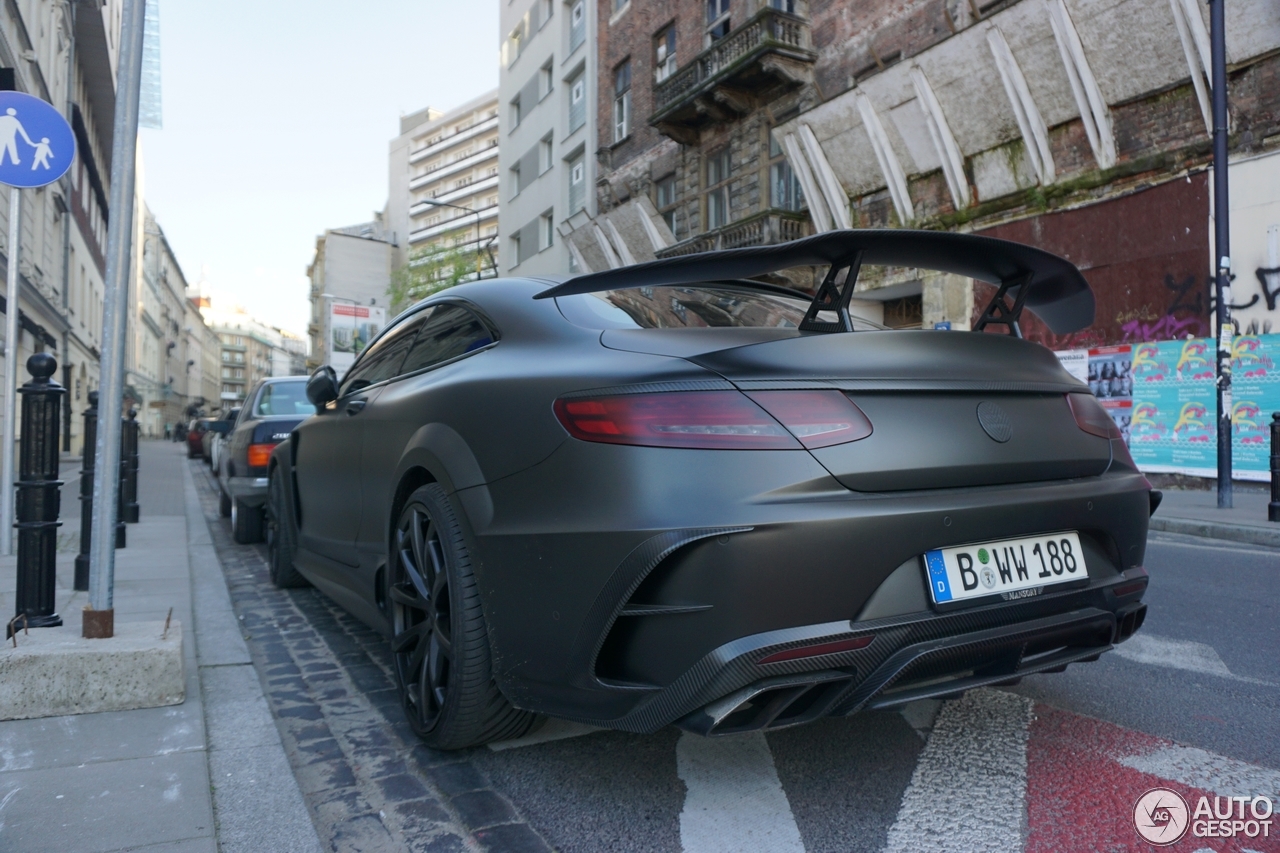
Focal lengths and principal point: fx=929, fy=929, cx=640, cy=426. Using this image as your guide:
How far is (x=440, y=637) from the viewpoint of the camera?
2.57 meters

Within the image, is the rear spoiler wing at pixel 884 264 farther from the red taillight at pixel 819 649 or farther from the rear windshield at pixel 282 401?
the rear windshield at pixel 282 401

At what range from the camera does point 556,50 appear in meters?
32.3

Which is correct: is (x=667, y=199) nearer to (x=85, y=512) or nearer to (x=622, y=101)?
(x=622, y=101)

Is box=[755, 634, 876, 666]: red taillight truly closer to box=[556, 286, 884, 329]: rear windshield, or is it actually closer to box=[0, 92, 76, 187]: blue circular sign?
box=[556, 286, 884, 329]: rear windshield

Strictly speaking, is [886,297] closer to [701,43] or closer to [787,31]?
[787,31]

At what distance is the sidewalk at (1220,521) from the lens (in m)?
7.69

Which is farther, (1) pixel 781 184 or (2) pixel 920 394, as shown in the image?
(1) pixel 781 184

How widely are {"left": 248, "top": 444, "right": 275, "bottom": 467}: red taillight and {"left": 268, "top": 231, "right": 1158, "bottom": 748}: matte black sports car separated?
4.86 metres

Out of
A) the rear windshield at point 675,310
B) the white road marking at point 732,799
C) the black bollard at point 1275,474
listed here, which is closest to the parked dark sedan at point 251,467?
the rear windshield at point 675,310

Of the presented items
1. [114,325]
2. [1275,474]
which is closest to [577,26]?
[1275,474]

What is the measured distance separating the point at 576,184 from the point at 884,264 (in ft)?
96.5

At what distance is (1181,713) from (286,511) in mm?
4192

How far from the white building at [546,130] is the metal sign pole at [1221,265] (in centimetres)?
1910

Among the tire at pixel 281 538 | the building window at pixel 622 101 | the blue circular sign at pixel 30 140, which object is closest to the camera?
the blue circular sign at pixel 30 140
